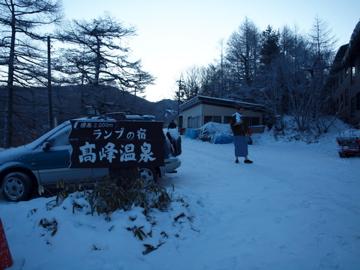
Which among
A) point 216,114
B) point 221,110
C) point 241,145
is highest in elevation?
point 221,110

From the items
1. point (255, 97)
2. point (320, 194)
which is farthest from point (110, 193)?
point (255, 97)

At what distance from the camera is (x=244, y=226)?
15.9 feet

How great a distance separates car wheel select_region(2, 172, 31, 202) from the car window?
3.00ft

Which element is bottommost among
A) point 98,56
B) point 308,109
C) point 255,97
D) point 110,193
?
point 110,193

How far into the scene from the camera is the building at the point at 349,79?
20.4 meters

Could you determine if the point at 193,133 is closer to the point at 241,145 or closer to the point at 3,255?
the point at 241,145

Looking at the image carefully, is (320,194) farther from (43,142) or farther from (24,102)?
(24,102)

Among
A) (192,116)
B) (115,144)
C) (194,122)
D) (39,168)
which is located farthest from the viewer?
(192,116)

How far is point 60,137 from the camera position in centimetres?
709

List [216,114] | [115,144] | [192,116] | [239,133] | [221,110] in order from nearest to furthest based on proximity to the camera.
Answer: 1. [115,144]
2. [239,133]
3. [216,114]
4. [221,110]
5. [192,116]

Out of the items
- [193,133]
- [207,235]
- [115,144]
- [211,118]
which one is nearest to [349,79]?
[211,118]

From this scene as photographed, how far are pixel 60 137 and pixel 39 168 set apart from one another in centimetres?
79

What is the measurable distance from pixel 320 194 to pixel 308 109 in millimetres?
16564

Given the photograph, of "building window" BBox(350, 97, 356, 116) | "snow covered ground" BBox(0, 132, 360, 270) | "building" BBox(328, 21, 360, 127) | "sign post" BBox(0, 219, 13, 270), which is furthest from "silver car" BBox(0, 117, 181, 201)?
"building window" BBox(350, 97, 356, 116)
